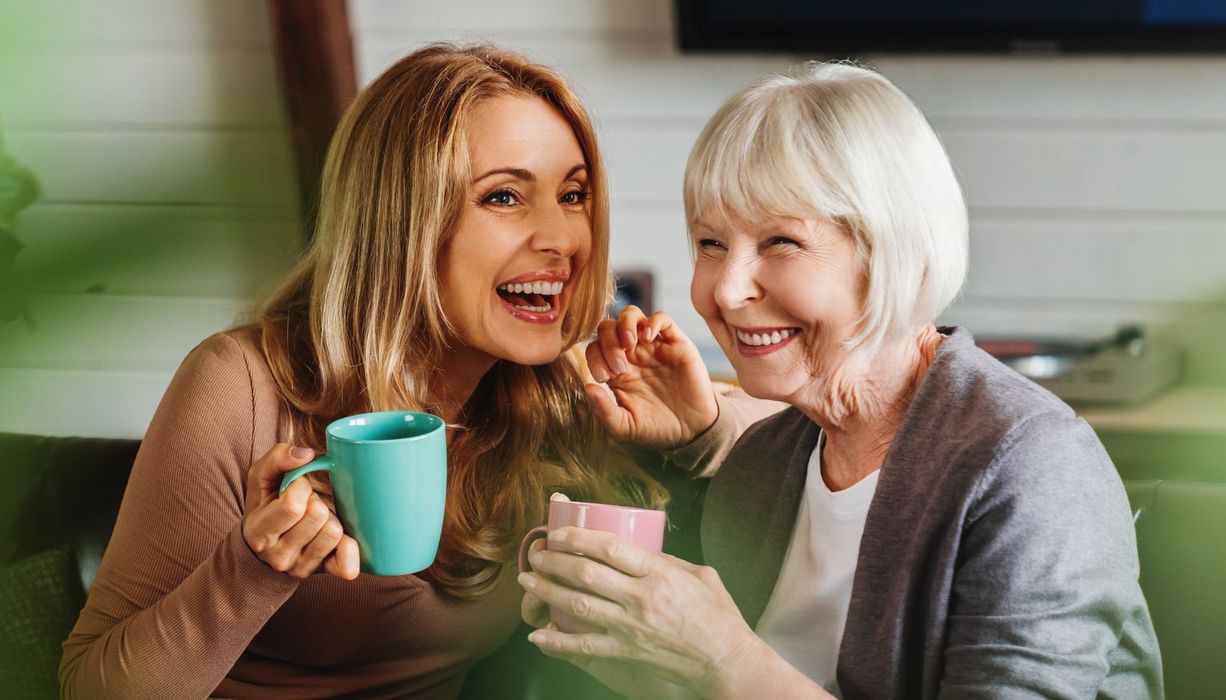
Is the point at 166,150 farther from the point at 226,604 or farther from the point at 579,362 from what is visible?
the point at 226,604

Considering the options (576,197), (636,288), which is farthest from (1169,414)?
(576,197)

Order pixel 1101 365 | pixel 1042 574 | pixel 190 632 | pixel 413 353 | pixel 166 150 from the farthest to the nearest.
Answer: pixel 166 150 < pixel 1101 365 < pixel 413 353 < pixel 190 632 < pixel 1042 574

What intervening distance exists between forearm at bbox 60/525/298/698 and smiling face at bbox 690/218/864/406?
42 centimetres

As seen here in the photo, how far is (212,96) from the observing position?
253cm

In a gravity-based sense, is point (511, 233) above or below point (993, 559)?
above

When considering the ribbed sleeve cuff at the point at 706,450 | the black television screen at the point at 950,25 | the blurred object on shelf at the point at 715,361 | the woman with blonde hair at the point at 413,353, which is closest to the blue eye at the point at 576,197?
the woman with blonde hair at the point at 413,353

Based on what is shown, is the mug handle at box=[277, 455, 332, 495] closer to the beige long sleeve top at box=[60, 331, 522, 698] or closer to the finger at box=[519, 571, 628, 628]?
the beige long sleeve top at box=[60, 331, 522, 698]

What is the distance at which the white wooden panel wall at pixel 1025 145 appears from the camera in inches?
86.4

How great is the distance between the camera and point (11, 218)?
24cm

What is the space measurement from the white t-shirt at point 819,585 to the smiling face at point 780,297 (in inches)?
4.8

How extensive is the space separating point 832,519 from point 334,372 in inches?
21.1

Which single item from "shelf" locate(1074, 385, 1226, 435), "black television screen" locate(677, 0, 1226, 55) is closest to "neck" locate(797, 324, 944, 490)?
"shelf" locate(1074, 385, 1226, 435)

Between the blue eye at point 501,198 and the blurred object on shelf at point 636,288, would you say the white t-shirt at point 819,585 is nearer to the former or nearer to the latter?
the blue eye at point 501,198

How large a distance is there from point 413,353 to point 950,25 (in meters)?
1.44
